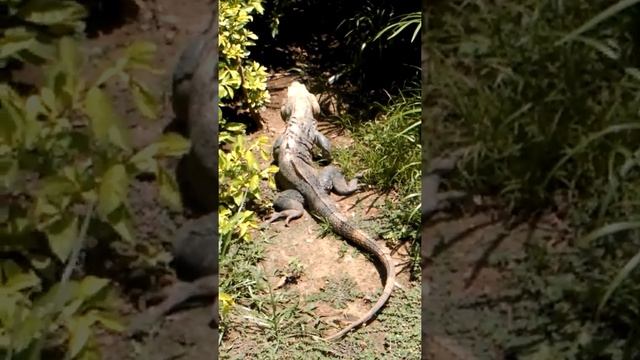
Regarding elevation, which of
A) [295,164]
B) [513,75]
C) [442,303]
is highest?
[513,75]

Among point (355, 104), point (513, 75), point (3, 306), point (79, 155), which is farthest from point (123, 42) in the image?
point (355, 104)

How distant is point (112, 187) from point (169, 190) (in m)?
0.14

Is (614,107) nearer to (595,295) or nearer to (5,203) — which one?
(595,295)

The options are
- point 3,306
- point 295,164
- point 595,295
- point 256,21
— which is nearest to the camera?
point 3,306

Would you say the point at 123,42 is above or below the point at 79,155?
above

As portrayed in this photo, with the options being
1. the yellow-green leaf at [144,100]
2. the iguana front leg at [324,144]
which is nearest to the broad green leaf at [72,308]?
the yellow-green leaf at [144,100]

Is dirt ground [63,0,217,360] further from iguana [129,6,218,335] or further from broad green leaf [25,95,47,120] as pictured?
broad green leaf [25,95,47,120]

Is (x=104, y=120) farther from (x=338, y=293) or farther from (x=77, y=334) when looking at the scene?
(x=338, y=293)

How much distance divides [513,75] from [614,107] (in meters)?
0.25

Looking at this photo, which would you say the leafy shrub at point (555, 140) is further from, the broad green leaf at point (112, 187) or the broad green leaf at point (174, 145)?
the broad green leaf at point (112, 187)

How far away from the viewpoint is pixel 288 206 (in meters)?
3.89

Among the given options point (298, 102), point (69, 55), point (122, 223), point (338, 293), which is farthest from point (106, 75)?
point (298, 102)

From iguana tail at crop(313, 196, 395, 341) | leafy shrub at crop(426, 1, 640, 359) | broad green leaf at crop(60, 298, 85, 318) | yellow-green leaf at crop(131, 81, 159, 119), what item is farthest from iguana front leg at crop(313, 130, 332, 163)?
broad green leaf at crop(60, 298, 85, 318)

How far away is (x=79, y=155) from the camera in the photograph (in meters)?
2.08
